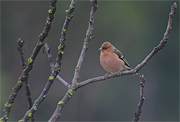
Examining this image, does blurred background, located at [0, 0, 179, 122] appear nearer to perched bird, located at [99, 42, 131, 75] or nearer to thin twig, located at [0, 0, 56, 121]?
perched bird, located at [99, 42, 131, 75]

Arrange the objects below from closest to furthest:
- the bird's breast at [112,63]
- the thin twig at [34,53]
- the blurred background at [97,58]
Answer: the thin twig at [34,53], the bird's breast at [112,63], the blurred background at [97,58]

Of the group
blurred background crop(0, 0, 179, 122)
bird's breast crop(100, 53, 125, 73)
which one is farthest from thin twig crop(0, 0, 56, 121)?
blurred background crop(0, 0, 179, 122)

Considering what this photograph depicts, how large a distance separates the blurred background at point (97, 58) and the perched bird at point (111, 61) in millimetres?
13021

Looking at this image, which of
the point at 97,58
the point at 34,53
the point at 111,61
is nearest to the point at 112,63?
the point at 111,61

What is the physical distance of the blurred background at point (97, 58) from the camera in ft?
68.8

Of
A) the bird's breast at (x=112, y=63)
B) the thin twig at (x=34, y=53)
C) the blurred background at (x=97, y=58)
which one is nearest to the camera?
the thin twig at (x=34, y=53)

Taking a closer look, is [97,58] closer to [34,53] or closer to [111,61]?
[111,61]

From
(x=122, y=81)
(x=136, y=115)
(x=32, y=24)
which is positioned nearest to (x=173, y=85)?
(x=122, y=81)

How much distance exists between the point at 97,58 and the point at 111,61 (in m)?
16.6

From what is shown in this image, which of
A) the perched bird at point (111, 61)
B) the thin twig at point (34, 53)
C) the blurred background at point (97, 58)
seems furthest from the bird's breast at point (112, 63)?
the blurred background at point (97, 58)

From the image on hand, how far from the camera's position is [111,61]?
20.1 feet

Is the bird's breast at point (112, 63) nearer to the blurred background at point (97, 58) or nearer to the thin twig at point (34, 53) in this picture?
the thin twig at point (34, 53)

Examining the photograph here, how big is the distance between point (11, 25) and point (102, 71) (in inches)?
309

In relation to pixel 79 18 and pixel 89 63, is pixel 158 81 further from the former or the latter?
pixel 79 18
